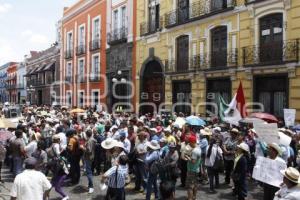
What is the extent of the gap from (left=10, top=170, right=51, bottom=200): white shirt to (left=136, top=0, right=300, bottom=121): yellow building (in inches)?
494

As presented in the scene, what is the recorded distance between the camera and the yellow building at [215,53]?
17.4 m

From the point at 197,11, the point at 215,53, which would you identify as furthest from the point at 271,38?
the point at 197,11

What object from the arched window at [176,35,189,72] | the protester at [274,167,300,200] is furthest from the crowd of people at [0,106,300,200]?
the arched window at [176,35,189,72]

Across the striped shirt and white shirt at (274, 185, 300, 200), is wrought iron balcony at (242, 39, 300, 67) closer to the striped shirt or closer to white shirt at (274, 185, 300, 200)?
the striped shirt

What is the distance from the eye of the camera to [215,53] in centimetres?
2102

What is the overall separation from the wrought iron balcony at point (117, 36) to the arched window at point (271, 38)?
13.0 meters

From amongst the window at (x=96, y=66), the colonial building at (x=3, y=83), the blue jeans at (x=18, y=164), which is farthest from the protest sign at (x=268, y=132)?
the colonial building at (x=3, y=83)

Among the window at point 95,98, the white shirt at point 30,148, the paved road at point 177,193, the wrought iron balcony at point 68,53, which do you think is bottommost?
the paved road at point 177,193

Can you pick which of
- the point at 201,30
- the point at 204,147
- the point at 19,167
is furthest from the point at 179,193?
the point at 201,30

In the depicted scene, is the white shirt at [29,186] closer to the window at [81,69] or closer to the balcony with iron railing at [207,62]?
the balcony with iron railing at [207,62]

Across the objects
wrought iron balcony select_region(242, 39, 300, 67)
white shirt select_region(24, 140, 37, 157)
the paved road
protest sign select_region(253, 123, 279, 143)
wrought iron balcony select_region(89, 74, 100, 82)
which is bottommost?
the paved road

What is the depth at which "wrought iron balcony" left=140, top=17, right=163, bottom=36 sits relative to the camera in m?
25.7

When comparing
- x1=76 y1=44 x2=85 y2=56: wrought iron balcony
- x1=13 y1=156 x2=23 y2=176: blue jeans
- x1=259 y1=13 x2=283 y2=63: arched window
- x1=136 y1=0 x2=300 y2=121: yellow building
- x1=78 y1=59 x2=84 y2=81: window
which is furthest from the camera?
x1=78 y1=59 x2=84 y2=81: window

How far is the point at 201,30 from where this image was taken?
22188 millimetres
